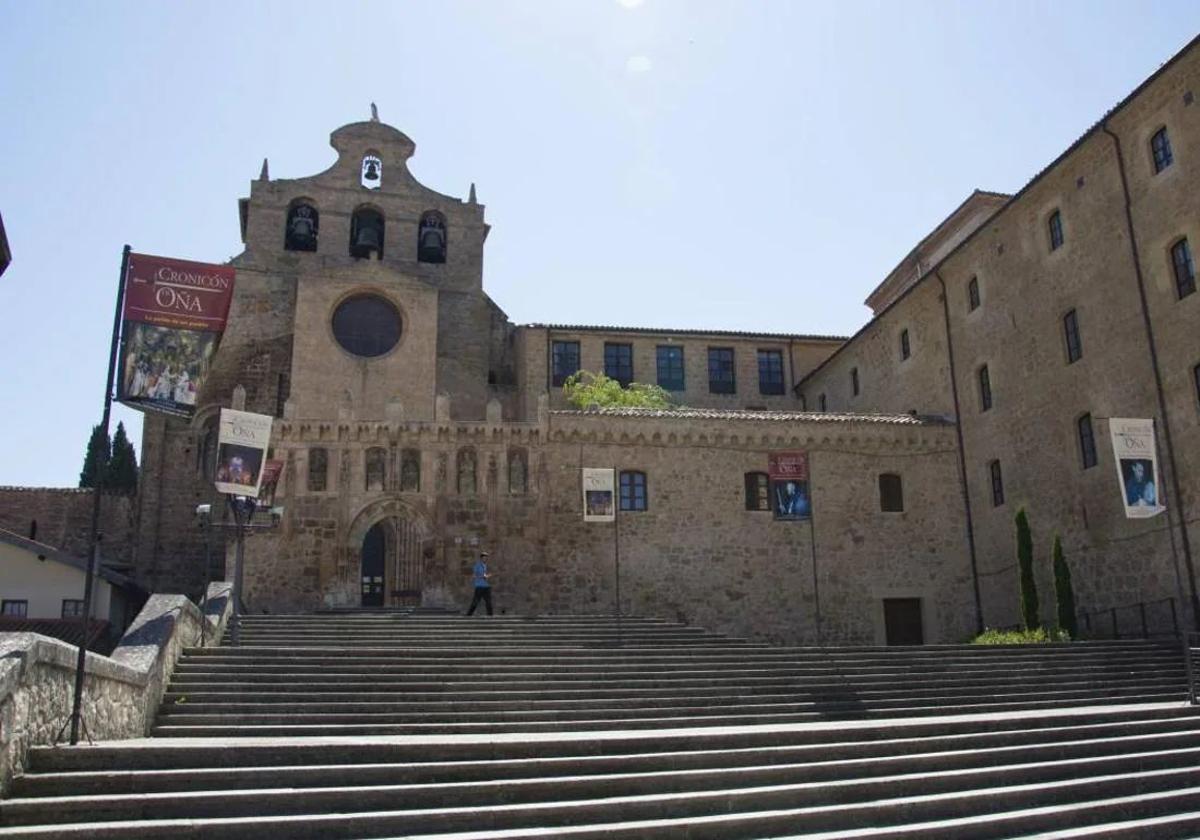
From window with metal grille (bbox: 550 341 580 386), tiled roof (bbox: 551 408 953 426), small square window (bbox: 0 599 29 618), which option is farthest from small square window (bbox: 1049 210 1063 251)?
small square window (bbox: 0 599 29 618)

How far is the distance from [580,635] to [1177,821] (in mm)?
11929

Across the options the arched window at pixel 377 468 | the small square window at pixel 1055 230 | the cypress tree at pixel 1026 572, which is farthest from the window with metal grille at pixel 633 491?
the small square window at pixel 1055 230

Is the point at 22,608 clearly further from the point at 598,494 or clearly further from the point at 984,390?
the point at 984,390

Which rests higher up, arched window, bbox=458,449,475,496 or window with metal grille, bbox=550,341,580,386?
window with metal grille, bbox=550,341,580,386

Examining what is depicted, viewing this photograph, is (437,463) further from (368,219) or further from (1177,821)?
(1177,821)

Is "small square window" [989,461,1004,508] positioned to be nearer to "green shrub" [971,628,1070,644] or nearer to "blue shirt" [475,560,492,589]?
"green shrub" [971,628,1070,644]

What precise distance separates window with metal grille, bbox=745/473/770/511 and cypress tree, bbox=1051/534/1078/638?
27.3ft

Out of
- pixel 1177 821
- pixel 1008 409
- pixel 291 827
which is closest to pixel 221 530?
pixel 1008 409

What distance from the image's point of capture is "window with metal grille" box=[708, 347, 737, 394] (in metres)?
40.1

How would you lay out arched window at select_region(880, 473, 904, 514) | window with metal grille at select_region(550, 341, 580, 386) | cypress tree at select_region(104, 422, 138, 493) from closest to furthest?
arched window at select_region(880, 473, 904, 514) < window with metal grille at select_region(550, 341, 580, 386) < cypress tree at select_region(104, 422, 138, 493)

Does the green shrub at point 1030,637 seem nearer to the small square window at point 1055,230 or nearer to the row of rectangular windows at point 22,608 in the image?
the small square window at point 1055,230

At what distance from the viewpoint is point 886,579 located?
30000mm

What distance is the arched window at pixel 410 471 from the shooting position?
91.9 feet

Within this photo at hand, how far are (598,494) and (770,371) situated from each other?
19.2 m
